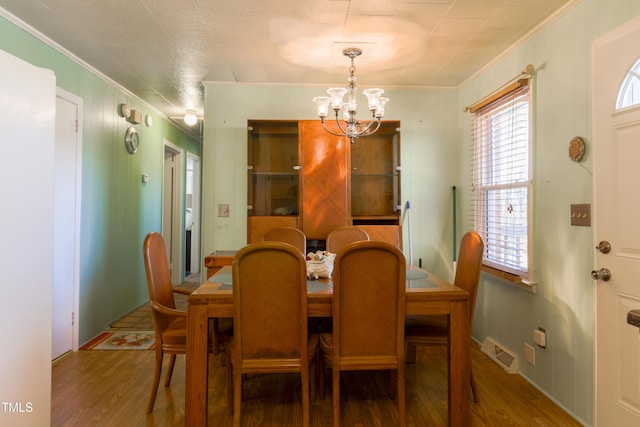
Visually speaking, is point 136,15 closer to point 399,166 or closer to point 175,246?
point 399,166

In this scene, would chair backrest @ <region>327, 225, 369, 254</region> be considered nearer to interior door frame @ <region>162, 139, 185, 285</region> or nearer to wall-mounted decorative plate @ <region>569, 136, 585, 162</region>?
wall-mounted decorative plate @ <region>569, 136, 585, 162</region>

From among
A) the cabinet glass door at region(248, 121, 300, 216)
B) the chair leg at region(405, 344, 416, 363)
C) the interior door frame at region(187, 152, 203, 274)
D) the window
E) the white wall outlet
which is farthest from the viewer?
the interior door frame at region(187, 152, 203, 274)

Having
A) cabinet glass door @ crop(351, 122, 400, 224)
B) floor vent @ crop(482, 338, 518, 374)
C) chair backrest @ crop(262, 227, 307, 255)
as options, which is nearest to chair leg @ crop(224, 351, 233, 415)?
chair backrest @ crop(262, 227, 307, 255)

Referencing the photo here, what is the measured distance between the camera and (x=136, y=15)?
7.80 ft

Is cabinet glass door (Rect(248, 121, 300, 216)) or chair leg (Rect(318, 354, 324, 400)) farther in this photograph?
cabinet glass door (Rect(248, 121, 300, 216))

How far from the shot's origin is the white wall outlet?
242 centimetres

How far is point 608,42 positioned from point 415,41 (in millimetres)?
1192

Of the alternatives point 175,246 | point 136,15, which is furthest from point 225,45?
point 175,246

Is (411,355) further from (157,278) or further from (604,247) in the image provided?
(157,278)

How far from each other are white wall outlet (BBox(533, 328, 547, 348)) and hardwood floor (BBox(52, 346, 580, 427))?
0.31 m

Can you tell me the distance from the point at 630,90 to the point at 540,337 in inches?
61.1

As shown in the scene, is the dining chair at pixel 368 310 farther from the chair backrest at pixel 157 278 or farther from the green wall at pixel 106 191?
the green wall at pixel 106 191

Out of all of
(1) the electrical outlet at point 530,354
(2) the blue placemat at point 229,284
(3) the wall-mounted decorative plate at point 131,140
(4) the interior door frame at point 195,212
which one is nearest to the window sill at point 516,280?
(1) the electrical outlet at point 530,354

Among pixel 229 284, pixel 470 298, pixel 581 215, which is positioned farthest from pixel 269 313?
pixel 581 215
